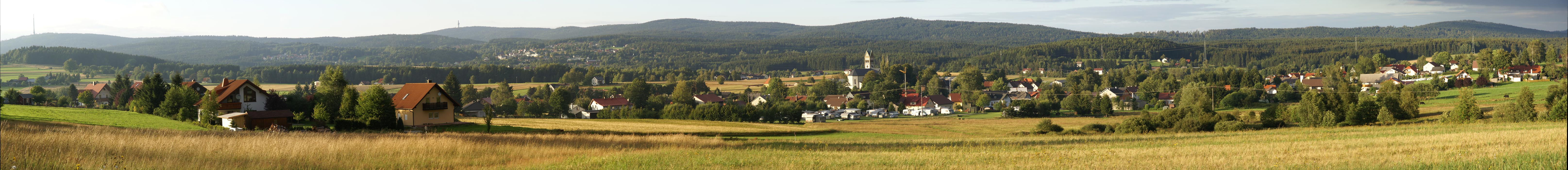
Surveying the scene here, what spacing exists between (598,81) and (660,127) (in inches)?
3197

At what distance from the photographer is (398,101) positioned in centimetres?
3569

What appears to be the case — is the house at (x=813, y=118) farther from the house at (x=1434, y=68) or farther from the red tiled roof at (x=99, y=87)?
the house at (x=1434, y=68)

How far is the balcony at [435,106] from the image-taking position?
35.3 meters

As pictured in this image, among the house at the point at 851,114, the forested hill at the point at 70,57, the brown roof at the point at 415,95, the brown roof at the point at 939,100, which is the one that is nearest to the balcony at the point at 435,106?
the brown roof at the point at 415,95

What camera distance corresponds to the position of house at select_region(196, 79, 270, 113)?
1400 inches

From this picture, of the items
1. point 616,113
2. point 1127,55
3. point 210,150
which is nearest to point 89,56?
point 616,113

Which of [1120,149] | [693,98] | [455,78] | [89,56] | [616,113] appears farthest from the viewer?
[89,56]

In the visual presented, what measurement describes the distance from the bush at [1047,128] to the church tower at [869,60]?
96365mm

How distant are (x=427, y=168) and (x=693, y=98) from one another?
72990mm

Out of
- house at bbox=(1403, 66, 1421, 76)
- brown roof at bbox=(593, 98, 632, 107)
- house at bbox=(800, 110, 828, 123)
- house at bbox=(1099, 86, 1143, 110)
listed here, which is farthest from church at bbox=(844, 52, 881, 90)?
house at bbox=(1403, 66, 1421, 76)

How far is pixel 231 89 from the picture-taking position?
36.1 m

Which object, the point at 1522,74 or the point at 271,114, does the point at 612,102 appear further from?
the point at 1522,74

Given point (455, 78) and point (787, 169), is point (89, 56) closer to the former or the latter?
point (455, 78)

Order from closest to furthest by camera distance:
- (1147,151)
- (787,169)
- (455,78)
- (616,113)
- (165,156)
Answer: (165,156) → (787,169) → (1147,151) → (616,113) → (455,78)
